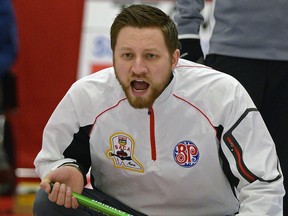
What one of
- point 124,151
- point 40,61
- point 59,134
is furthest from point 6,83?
point 124,151

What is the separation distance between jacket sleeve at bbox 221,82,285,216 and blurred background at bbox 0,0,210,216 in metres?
2.61

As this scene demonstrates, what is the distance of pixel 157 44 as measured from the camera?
3336 millimetres

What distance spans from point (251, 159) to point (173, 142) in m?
0.30

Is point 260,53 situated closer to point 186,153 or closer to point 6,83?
point 186,153

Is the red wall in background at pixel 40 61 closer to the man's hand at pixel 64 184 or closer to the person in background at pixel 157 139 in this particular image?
the person in background at pixel 157 139

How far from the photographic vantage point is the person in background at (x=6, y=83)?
5.47 meters

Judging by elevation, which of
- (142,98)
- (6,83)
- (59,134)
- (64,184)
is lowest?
(6,83)

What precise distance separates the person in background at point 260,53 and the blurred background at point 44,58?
7.02 ft

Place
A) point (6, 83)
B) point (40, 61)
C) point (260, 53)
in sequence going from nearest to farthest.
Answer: point (260, 53) < point (6, 83) < point (40, 61)

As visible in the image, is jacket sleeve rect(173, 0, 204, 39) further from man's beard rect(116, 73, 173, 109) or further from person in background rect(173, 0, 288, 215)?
man's beard rect(116, 73, 173, 109)

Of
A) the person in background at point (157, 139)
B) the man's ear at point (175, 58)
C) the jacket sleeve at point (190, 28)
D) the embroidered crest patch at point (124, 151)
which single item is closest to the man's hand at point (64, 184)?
the person in background at point (157, 139)

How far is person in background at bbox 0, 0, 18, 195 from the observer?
215 inches

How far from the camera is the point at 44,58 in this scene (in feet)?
20.0

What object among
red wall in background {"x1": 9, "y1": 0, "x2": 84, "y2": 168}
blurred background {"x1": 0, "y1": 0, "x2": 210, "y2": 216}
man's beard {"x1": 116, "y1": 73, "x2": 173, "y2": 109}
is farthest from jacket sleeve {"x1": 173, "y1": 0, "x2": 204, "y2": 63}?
red wall in background {"x1": 9, "y1": 0, "x2": 84, "y2": 168}
